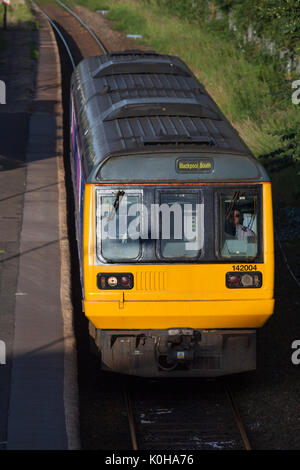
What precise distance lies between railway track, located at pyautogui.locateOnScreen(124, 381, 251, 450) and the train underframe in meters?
0.49

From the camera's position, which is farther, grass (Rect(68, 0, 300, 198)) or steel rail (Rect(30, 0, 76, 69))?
steel rail (Rect(30, 0, 76, 69))

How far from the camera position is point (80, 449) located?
911 cm

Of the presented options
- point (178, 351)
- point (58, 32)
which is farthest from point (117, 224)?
point (58, 32)

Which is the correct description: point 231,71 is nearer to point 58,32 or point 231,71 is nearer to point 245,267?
point 58,32

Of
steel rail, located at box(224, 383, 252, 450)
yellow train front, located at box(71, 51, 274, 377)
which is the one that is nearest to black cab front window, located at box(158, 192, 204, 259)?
yellow train front, located at box(71, 51, 274, 377)

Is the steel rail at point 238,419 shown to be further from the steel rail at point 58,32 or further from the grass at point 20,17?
the grass at point 20,17

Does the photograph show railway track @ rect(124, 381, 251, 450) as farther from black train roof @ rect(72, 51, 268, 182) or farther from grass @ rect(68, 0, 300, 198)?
grass @ rect(68, 0, 300, 198)

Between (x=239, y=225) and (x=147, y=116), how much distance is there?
2392 mm

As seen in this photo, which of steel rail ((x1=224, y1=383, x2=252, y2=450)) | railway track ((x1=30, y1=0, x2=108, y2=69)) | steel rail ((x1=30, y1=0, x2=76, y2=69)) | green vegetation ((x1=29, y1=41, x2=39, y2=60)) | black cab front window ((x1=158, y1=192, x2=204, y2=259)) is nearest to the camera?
steel rail ((x1=224, y1=383, x2=252, y2=450))

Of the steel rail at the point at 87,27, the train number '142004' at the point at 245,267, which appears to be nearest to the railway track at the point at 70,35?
the steel rail at the point at 87,27

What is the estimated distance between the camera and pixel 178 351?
34.7 ft

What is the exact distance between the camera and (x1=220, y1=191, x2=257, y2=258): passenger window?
1039 cm

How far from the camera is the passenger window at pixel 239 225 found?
10.4m
